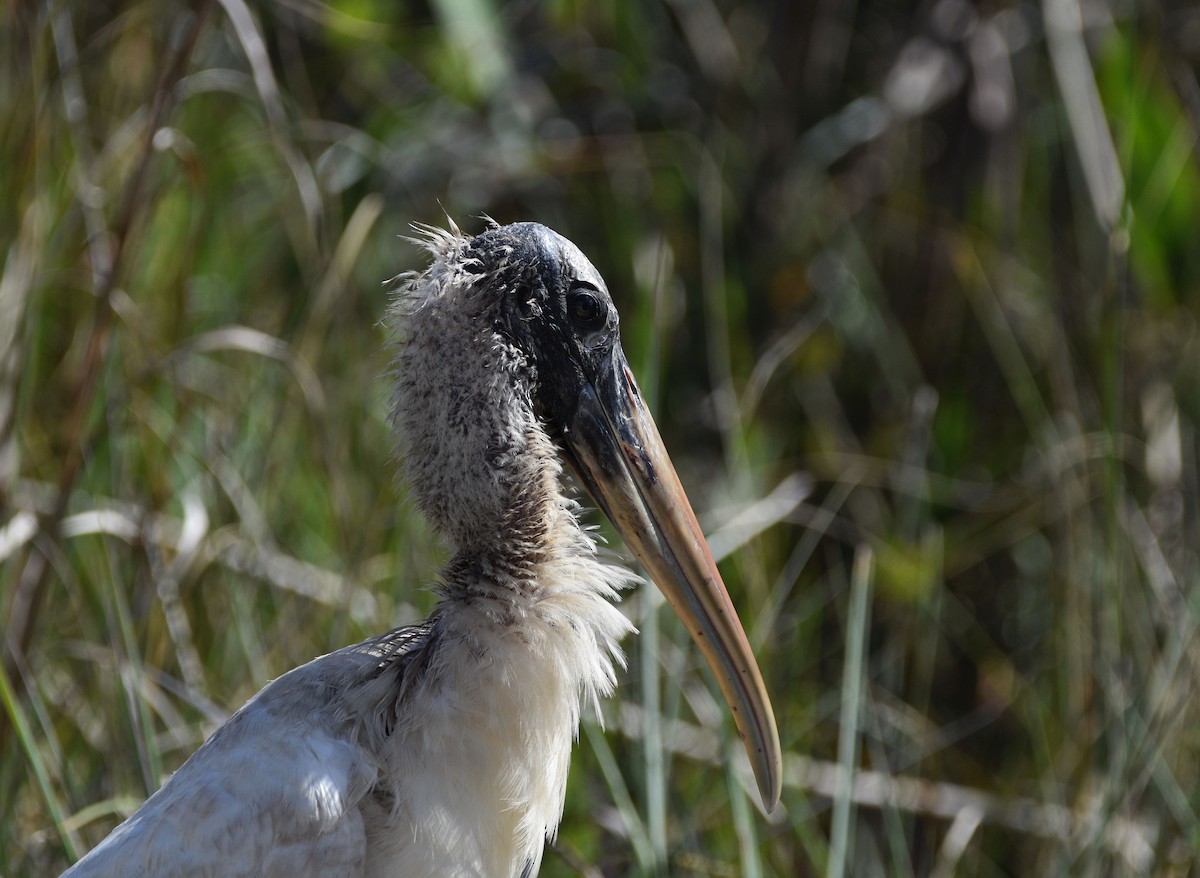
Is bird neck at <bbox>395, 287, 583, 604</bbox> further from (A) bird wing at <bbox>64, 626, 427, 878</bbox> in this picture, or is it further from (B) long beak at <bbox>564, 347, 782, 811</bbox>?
(A) bird wing at <bbox>64, 626, 427, 878</bbox>

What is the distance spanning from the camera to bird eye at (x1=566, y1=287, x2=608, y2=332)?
177 centimetres

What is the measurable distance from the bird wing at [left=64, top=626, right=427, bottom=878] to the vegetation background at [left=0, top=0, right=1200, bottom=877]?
0.94ft

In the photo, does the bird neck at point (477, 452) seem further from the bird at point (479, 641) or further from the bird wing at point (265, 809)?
the bird wing at point (265, 809)

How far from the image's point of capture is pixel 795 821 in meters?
2.39

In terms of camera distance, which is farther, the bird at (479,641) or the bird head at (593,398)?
the bird head at (593,398)

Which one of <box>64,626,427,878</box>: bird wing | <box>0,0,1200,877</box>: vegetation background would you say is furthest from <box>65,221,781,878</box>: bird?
<box>0,0,1200,877</box>: vegetation background

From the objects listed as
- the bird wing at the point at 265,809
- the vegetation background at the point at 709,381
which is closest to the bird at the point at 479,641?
the bird wing at the point at 265,809

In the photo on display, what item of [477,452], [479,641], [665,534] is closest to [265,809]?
[479,641]

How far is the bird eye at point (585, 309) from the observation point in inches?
69.7

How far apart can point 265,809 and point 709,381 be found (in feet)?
8.87

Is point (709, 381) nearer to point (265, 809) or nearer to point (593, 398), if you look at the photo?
point (593, 398)

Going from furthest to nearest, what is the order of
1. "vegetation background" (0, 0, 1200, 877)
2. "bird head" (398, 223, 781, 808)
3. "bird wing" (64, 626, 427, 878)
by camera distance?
1. "vegetation background" (0, 0, 1200, 877)
2. "bird head" (398, 223, 781, 808)
3. "bird wing" (64, 626, 427, 878)

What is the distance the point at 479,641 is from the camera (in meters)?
1.67

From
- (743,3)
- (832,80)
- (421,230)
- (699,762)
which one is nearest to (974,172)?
(832,80)
